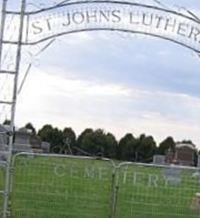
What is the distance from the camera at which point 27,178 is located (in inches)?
545

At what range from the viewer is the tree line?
51672 mm

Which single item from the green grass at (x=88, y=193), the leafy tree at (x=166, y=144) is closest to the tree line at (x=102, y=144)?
the leafy tree at (x=166, y=144)

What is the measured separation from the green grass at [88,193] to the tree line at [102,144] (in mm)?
33693

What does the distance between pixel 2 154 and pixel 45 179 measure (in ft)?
5.49

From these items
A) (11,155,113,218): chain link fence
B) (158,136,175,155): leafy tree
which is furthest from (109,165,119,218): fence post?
(158,136,175,155): leafy tree

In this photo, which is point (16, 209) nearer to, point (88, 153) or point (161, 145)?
point (88, 153)

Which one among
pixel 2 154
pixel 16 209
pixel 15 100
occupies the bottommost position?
pixel 16 209

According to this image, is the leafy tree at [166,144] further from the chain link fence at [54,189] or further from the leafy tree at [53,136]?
the chain link fence at [54,189]

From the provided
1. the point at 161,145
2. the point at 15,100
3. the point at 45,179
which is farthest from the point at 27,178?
the point at 161,145

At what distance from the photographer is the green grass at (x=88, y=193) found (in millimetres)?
13586

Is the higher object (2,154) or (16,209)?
(2,154)

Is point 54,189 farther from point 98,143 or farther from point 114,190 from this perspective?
point 98,143

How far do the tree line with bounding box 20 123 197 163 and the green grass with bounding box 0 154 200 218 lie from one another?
111 ft

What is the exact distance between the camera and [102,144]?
5469 centimetres
